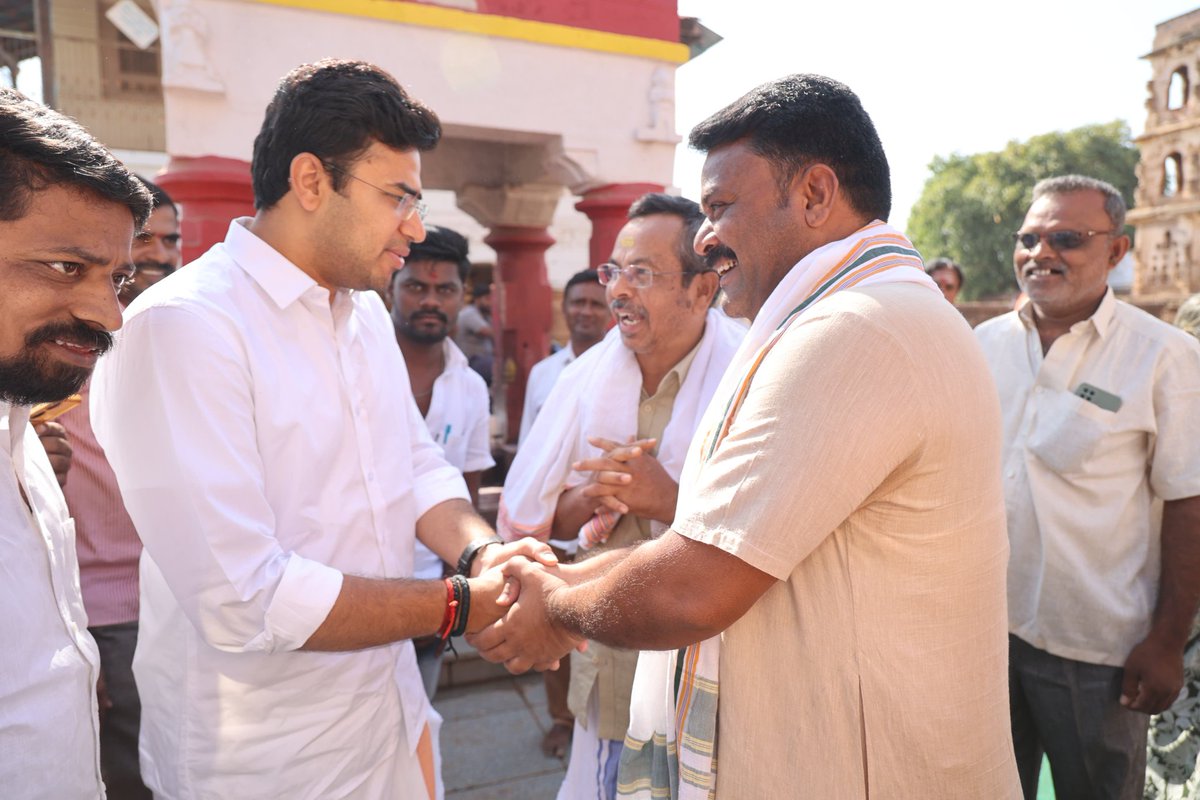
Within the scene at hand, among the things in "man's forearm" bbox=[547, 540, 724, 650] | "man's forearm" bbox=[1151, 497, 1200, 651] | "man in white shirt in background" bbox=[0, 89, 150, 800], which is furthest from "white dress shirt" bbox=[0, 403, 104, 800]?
"man's forearm" bbox=[1151, 497, 1200, 651]

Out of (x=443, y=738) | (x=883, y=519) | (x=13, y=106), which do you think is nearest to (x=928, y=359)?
(x=883, y=519)

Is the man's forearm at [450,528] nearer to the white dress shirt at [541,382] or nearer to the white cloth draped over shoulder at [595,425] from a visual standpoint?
the white cloth draped over shoulder at [595,425]

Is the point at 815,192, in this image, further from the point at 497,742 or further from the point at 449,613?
the point at 497,742

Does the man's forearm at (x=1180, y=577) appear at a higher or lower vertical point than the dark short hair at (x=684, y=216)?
lower

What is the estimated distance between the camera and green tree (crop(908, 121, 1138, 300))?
3419 cm

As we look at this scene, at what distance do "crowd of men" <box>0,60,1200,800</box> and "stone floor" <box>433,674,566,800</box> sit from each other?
1288 millimetres

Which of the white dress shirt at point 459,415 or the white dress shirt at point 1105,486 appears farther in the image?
the white dress shirt at point 459,415

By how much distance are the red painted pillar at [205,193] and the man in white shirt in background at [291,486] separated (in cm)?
323

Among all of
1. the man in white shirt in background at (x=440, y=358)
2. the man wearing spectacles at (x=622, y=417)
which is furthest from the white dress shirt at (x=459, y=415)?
the man wearing spectacles at (x=622, y=417)

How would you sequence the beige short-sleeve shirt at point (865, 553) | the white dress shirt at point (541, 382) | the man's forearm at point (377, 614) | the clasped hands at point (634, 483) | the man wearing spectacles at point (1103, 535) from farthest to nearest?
the white dress shirt at point (541, 382) → the man wearing spectacles at point (1103, 535) → the clasped hands at point (634, 483) → the man's forearm at point (377, 614) → the beige short-sleeve shirt at point (865, 553)

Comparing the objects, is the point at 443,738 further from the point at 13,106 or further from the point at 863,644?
the point at 13,106

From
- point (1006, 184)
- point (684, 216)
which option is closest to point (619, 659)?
point (684, 216)

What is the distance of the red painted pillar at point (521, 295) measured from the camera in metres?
7.59

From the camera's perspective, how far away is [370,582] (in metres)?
1.78
